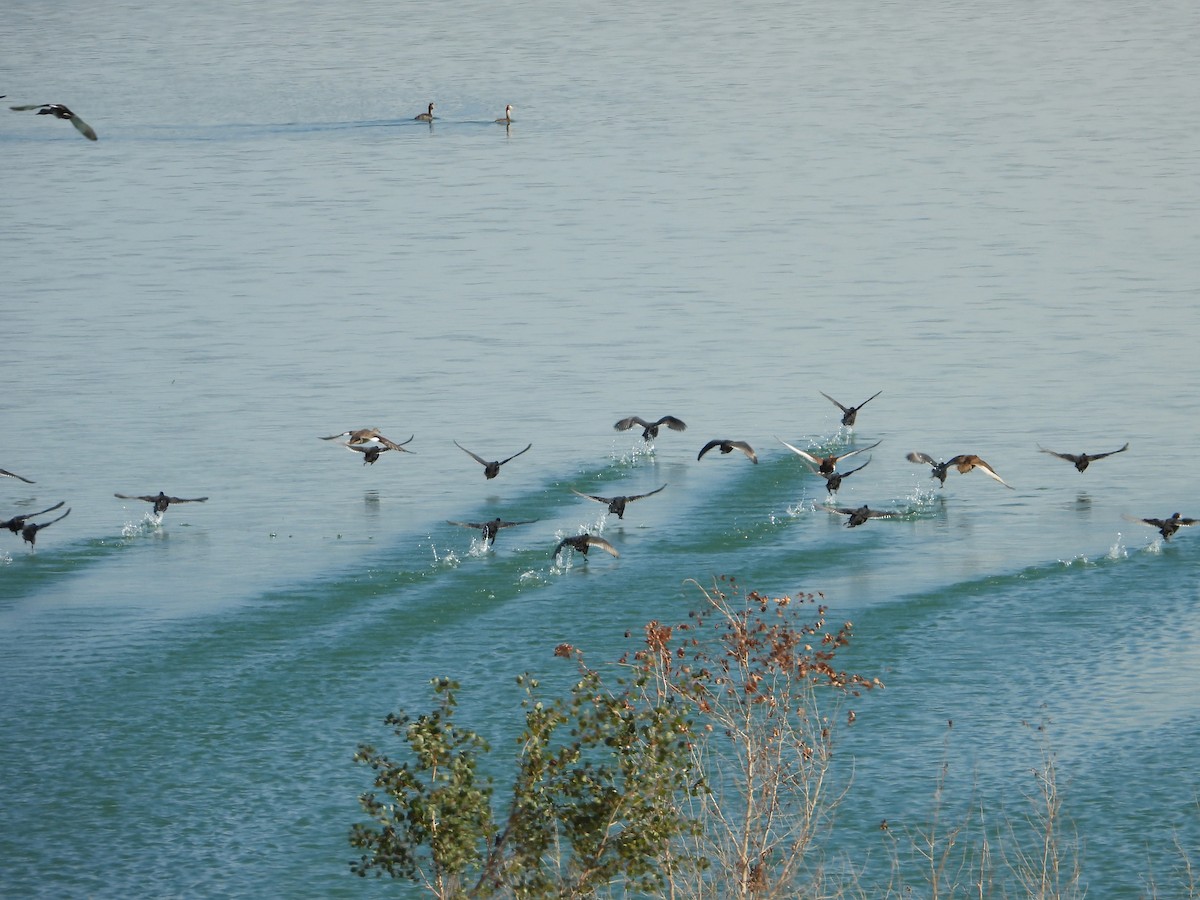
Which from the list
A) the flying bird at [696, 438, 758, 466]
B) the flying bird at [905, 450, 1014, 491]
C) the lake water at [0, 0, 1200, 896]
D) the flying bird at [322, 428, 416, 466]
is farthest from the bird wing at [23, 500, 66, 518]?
the flying bird at [905, 450, 1014, 491]

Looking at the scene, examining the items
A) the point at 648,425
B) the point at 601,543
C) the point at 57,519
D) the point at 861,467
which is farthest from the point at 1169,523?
the point at 57,519

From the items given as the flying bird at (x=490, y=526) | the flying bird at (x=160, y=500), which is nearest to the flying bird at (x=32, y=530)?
the flying bird at (x=160, y=500)

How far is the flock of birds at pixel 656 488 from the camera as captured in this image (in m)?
36.6

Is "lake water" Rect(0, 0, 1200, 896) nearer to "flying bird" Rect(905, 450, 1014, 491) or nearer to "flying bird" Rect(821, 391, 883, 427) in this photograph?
"flying bird" Rect(905, 450, 1014, 491)

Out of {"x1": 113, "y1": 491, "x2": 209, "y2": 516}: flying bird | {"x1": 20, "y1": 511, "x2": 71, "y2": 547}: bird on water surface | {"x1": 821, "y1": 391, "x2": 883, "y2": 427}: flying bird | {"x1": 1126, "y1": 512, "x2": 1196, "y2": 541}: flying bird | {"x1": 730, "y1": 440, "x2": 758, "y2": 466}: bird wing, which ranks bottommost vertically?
{"x1": 1126, "y1": 512, "x2": 1196, "y2": 541}: flying bird

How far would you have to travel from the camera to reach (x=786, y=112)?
10131cm

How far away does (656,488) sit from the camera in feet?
135

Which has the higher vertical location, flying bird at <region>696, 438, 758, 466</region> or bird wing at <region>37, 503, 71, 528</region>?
flying bird at <region>696, 438, 758, 466</region>

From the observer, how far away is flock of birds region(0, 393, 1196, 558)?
36562 millimetres

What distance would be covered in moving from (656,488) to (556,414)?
8.02m

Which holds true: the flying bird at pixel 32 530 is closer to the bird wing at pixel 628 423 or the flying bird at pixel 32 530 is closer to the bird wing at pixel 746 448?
the bird wing at pixel 628 423

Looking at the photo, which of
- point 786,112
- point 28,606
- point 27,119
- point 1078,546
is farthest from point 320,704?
point 27,119

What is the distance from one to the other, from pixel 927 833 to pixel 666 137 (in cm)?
7205

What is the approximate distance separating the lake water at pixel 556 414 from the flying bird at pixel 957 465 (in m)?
0.63
